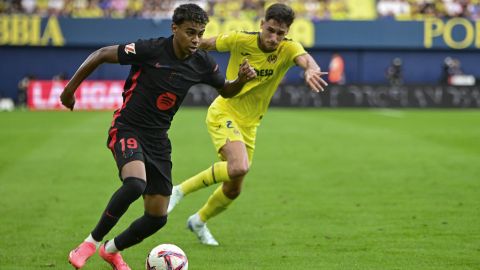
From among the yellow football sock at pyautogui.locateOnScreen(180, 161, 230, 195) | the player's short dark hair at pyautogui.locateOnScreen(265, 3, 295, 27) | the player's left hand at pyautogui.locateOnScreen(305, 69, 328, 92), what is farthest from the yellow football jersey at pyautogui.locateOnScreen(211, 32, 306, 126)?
the player's left hand at pyautogui.locateOnScreen(305, 69, 328, 92)

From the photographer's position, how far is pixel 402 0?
42.1 m

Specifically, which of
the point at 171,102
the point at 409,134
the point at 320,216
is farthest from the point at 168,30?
the point at 171,102

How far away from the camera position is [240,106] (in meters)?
8.91

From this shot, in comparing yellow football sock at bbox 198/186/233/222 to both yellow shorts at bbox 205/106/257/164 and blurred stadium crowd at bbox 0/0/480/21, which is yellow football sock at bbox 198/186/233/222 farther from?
blurred stadium crowd at bbox 0/0/480/21

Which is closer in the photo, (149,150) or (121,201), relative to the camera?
(121,201)

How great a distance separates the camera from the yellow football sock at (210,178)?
8.35 meters

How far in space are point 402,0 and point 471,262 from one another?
36.0 meters

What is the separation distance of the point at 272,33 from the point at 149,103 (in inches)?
74.8

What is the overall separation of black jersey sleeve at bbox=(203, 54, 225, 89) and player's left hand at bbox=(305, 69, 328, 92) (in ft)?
2.50

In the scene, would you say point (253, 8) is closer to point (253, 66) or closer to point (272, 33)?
point (253, 66)

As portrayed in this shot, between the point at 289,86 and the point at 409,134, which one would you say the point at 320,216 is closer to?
the point at 409,134

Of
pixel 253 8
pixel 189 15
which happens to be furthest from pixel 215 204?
pixel 253 8

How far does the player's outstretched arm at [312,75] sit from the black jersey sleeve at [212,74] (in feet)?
2.53

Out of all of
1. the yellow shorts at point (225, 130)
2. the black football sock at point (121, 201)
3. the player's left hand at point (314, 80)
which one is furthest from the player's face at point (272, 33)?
the black football sock at point (121, 201)
